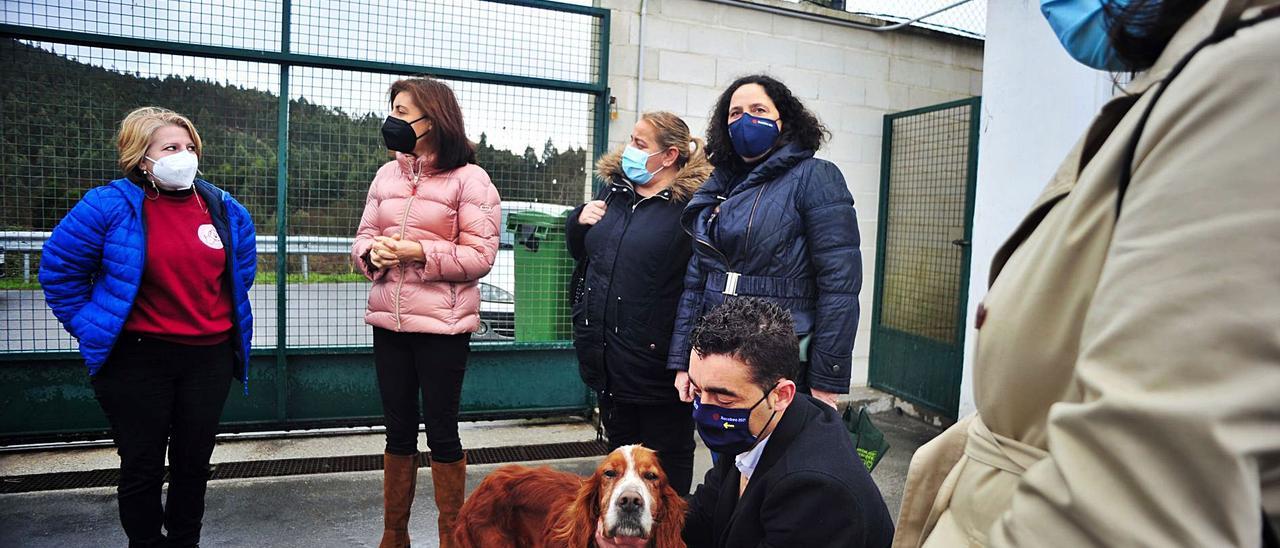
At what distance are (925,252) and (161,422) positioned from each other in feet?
17.4

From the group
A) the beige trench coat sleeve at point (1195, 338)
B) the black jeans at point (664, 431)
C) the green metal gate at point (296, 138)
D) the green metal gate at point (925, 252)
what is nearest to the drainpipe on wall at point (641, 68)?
the green metal gate at point (296, 138)

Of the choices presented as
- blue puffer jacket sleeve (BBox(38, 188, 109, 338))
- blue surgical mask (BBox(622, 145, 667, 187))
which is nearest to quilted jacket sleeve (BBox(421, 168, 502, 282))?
blue surgical mask (BBox(622, 145, 667, 187))

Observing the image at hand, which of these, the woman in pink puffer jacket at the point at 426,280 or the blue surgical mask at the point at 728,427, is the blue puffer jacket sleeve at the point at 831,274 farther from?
the woman in pink puffer jacket at the point at 426,280

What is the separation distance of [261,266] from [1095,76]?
505 centimetres

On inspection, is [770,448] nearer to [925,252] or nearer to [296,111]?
[296,111]

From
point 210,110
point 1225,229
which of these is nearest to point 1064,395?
point 1225,229

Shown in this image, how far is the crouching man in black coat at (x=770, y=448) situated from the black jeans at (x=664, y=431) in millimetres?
1006

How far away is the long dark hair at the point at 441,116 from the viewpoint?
3619 mm

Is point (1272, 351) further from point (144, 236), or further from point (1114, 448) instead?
point (144, 236)

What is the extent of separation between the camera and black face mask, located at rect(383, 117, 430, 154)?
355 centimetres

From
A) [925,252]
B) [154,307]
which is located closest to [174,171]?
[154,307]

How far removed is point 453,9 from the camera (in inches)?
211

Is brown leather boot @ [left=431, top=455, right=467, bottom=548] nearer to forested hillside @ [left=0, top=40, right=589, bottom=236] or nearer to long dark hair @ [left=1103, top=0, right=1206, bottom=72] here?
forested hillside @ [left=0, top=40, right=589, bottom=236]

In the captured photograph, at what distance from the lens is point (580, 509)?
2436mm
